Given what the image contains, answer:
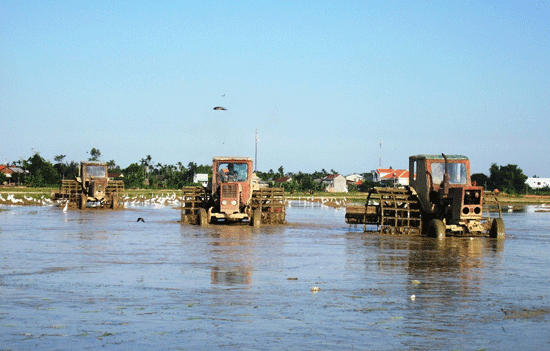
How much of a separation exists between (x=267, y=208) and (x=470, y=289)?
19.4 metres

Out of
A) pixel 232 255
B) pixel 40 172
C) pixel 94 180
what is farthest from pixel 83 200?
pixel 40 172

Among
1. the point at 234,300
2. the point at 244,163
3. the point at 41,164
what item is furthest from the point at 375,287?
the point at 41,164

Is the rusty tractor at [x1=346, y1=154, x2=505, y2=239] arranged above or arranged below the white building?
below

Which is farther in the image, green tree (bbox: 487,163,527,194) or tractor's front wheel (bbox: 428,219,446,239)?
green tree (bbox: 487,163,527,194)

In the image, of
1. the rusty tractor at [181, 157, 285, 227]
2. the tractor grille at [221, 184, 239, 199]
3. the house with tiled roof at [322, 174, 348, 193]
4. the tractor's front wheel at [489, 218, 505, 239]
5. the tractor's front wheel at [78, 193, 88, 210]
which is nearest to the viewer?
the tractor's front wheel at [489, 218, 505, 239]

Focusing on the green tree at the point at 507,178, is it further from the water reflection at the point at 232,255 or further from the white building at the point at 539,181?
the water reflection at the point at 232,255

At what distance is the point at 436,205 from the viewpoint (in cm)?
2548

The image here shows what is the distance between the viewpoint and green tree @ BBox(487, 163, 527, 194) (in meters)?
124

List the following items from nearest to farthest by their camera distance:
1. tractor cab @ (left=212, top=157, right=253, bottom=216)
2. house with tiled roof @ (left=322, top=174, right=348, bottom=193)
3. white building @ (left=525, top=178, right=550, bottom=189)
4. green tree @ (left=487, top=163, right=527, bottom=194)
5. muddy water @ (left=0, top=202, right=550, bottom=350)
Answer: muddy water @ (left=0, top=202, right=550, bottom=350)
tractor cab @ (left=212, top=157, right=253, bottom=216)
green tree @ (left=487, top=163, right=527, bottom=194)
house with tiled roof @ (left=322, top=174, right=348, bottom=193)
white building @ (left=525, top=178, right=550, bottom=189)

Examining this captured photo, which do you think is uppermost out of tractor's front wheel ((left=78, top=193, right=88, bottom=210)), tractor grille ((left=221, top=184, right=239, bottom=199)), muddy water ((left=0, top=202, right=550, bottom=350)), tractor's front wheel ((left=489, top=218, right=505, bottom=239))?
tractor grille ((left=221, top=184, right=239, bottom=199))

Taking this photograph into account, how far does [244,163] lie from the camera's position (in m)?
30.3

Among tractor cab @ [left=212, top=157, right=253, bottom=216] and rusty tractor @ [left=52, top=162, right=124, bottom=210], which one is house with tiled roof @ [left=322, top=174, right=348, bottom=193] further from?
tractor cab @ [left=212, top=157, right=253, bottom=216]

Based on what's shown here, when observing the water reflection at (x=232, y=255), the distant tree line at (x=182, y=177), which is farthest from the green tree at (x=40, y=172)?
the water reflection at (x=232, y=255)

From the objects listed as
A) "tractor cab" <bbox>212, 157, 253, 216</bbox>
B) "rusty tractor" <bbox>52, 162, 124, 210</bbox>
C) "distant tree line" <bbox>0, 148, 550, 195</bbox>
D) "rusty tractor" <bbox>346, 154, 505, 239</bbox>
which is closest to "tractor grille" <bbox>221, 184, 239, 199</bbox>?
"tractor cab" <bbox>212, 157, 253, 216</bbox>
